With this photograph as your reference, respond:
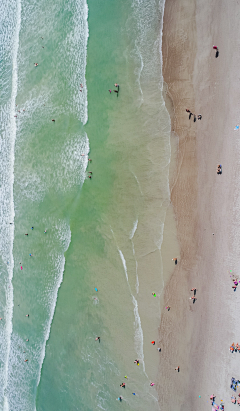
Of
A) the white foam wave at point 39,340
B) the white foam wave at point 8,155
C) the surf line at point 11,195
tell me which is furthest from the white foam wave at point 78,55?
the white foam wave at point 39,340

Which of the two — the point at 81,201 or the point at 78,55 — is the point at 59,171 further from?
the point at 78,55

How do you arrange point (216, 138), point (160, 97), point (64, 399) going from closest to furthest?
point (216, 138) → point (160, 97) → point (64, 399)

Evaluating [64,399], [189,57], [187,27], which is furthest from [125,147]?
[64,399]

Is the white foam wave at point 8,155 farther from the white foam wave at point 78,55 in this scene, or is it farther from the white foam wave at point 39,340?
the white foam wave at point 78,55

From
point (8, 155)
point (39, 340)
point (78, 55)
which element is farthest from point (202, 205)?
point (39, 340)

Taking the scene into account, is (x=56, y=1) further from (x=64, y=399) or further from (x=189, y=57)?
(x=64, y=399)

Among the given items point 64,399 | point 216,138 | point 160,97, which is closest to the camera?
point 216,138

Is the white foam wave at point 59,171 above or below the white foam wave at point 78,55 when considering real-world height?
below
